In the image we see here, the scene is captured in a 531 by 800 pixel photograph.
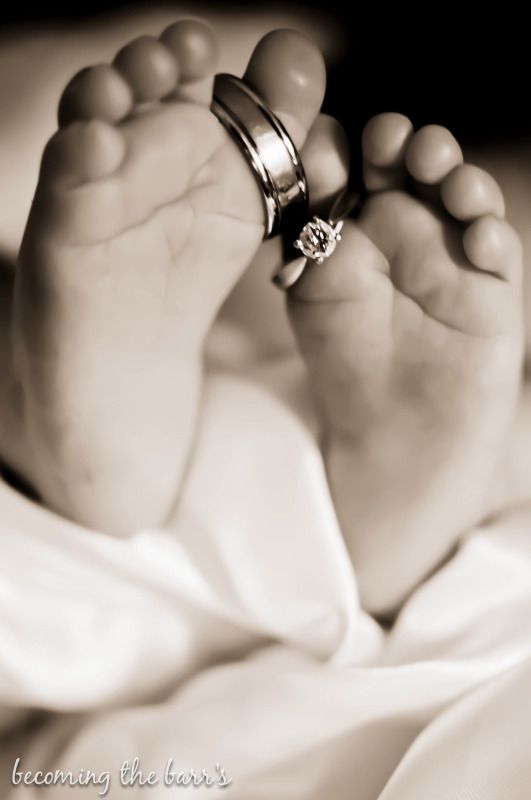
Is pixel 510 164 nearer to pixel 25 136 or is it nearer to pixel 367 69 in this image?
pixel 367 69

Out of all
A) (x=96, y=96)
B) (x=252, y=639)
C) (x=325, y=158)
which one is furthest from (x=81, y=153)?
(x=252, y=639)

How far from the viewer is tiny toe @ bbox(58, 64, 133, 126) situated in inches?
15.6

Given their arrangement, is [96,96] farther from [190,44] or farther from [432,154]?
[432,154]

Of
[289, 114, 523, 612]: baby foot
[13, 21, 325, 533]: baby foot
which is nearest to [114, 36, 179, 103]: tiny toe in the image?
[13, 21, 325, 533]: baby foot

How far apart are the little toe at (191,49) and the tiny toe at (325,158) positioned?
0.06 metres

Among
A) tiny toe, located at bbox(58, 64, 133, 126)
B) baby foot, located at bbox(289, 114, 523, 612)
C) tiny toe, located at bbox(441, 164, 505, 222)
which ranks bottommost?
baby foot, located at bbox(289, 114, 523, 612)

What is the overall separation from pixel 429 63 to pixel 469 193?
0.27 feet

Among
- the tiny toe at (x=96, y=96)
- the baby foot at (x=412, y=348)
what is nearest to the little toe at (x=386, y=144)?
the baby foot at (x=412, y=348)

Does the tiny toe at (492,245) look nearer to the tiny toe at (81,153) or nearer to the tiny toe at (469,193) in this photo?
the tiny toe at (469,193)

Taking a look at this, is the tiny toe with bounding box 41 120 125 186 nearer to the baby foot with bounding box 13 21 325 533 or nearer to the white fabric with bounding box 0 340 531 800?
the baby foot with bounding box 13 21 325 533

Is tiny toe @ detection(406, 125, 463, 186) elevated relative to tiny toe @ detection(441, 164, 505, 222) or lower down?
elevated

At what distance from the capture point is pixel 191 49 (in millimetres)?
414

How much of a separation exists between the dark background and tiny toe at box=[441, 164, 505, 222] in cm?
5

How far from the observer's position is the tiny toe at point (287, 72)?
428 millimetres
